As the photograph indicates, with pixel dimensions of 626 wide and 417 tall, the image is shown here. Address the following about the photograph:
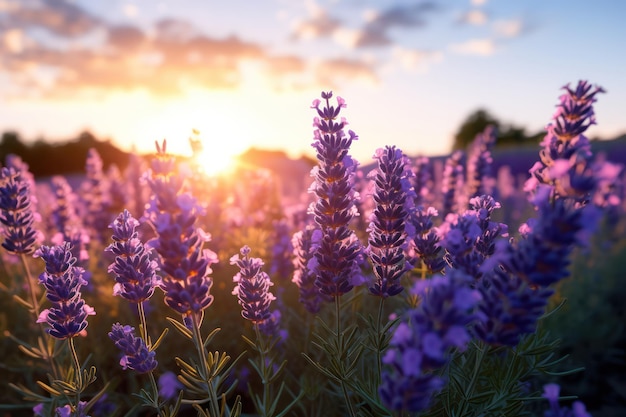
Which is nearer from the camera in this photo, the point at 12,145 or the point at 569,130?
the point at 569,130

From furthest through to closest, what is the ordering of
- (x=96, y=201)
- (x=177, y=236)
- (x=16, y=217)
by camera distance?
(x=96, y=201) < (x=16, y=217) < (x=177, y=236)

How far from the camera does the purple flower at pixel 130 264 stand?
2.22 metres

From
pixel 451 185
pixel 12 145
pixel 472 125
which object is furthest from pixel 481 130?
pixel 451 185

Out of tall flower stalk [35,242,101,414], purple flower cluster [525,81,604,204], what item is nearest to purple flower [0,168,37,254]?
tall flower stalk [35,242,101,414]

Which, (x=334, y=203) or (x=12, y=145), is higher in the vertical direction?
(x=12, y=145)

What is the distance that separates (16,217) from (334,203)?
2220 millimetres

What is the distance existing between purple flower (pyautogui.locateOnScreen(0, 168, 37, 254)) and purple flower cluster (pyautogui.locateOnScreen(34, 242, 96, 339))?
32.8 inches

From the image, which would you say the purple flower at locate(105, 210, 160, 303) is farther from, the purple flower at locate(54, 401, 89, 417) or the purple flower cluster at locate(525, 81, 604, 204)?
the purple flower cluster at locate(525, 81, 604, 204)

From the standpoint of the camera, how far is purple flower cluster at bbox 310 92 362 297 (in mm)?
2330

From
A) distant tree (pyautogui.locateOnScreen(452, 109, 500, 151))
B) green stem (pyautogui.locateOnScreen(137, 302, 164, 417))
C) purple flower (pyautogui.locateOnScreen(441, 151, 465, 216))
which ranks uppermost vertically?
distant tree (pyautogui.locateOnScreen(452, 109, 500, 151))

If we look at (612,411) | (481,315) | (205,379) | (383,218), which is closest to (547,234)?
(481,315)

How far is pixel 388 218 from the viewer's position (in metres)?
2.32

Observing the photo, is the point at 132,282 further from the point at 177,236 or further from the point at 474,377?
the point at 474,377

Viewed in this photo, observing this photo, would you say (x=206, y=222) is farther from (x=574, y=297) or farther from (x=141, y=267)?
(x=574, y=297)
